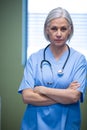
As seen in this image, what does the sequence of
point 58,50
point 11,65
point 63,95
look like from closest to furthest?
point 63,95
point 58,50
point 11,65

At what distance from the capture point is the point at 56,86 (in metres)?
1.57

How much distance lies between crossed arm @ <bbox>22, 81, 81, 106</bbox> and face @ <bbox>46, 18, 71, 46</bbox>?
33 cm

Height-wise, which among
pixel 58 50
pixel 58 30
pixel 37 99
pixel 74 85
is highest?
pixel 58 30

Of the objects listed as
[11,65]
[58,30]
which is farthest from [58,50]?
[11,65]

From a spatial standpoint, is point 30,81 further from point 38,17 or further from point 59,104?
A: point 38,17

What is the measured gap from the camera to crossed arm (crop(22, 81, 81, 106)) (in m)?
1.50

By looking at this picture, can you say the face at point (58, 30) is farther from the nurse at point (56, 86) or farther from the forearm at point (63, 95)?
the forearm at point (63, 95)

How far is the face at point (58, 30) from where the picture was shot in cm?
157

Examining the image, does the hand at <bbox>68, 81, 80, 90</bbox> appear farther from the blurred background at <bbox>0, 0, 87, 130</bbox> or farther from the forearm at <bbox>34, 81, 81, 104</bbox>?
the blurred background at <bbox>0, 0, 87, 130</bbox>

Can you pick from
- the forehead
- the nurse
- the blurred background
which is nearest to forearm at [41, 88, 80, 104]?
the nurse

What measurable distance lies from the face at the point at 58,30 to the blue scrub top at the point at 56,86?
5.3 inches

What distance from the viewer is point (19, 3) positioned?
2426mm

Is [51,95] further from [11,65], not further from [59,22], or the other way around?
[11,65]

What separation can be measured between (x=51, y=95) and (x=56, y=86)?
0.30 ft
